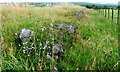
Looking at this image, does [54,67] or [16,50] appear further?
[16,50]

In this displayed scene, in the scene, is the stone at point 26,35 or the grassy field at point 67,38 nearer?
the grassy field at point 67,38

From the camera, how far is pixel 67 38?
474cm

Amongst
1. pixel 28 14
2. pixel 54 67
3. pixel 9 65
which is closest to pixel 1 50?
pixel 9 65

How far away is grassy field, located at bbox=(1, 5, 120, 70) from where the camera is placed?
3.86m

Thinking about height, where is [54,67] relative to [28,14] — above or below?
below

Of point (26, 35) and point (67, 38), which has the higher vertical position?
point (26, 35)

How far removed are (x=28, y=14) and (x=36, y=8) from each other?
24 centimetres

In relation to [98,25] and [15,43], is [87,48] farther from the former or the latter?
[98,25]

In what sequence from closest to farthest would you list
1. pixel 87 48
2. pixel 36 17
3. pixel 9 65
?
1. pixel 9 65
2. pixel 87 48
3. pixel 36 17

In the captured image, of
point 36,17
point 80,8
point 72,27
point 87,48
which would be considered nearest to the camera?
point 87,48

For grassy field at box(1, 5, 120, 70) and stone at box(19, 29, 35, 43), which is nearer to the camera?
grassy field at box(1, 5, 120, 70)

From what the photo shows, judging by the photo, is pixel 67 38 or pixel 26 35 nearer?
pixel 26 35

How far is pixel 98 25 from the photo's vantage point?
5793 mm

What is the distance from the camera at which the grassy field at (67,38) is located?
3859 mm
